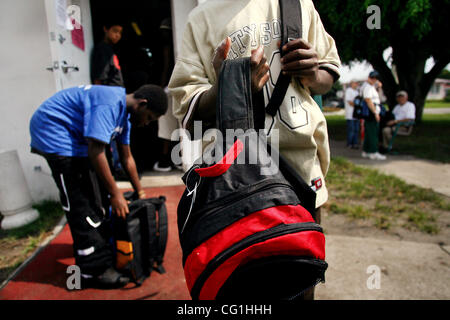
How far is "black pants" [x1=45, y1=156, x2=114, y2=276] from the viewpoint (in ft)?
7.41

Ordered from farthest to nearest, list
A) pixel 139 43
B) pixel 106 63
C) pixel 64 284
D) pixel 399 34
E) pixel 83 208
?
pixel 399 34 < pixel 139 43 < pixel 106 63 < pixel 64 284 < pixel 83 208

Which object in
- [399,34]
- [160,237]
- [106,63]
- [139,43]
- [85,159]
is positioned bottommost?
[160,237]

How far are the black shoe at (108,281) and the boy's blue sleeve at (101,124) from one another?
1.09 metres

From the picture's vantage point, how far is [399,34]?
10320 millimetres

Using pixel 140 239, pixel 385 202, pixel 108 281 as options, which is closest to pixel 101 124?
pixel 140 239

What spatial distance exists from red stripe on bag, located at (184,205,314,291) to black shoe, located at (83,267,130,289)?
1.85 metres

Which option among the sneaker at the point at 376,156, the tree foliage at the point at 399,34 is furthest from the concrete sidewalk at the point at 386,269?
the tree foliage at the point at 399,34

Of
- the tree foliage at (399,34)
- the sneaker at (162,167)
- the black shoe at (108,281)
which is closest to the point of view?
the black shoe at (108,281)

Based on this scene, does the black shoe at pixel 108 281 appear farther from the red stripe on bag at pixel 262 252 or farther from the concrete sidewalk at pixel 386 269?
the red stripe on bag at pixel 262 252

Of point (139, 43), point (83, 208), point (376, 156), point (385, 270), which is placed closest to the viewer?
point (83, 208)

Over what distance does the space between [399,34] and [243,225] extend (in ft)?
40.1

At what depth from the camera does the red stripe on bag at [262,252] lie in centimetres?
75

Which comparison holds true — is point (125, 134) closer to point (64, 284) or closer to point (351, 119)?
point (64, 284)
